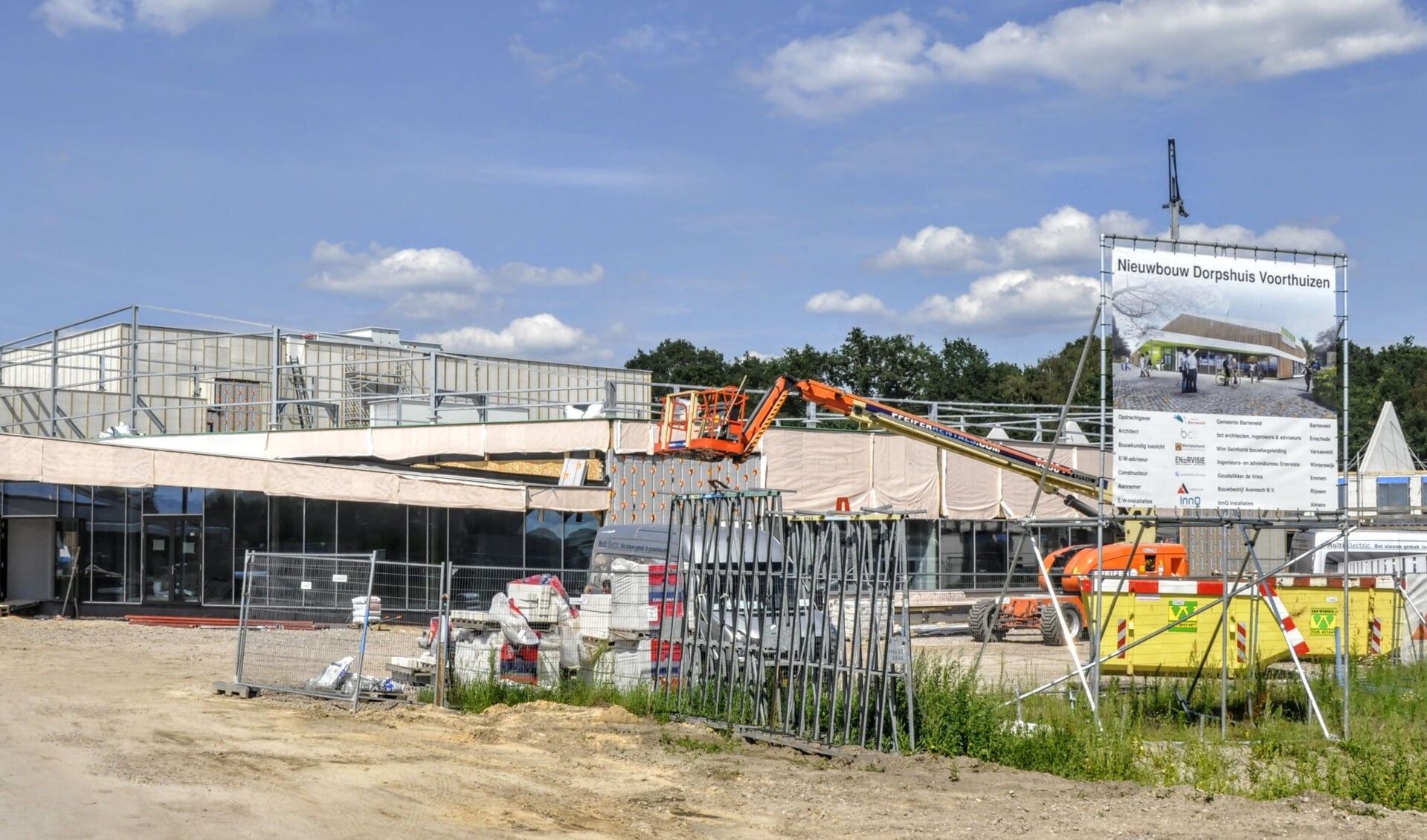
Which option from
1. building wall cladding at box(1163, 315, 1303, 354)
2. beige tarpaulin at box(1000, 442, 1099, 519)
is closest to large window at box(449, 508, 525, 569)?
beige tarpaulin at box(1000, 442, 1099, 519)

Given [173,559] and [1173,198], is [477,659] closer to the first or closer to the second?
Result: [1173,198]

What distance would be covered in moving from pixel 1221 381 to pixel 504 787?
8.20m

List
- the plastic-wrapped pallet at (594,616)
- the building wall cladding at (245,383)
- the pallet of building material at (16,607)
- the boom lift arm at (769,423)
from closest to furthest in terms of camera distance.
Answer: the plastic-wrapped pallet at (594,616), the boom lift arm at (769,423), the pallet of building material at (16,607), the building wall cladding at (245,383)

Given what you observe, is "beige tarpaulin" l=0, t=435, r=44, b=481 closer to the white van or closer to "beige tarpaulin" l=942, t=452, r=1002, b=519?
"beige tarpaulin" l=942, t=452, r=1002, b=519

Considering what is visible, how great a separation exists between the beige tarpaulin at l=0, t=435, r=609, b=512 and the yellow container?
13908 millimetres

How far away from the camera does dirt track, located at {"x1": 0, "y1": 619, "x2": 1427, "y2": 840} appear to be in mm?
10250

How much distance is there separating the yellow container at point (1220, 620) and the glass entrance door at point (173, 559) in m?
18.1

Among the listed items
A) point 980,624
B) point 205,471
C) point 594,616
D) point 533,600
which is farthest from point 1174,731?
point 205,471

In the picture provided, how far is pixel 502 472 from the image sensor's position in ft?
110

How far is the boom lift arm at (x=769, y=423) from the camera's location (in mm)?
A: 22844

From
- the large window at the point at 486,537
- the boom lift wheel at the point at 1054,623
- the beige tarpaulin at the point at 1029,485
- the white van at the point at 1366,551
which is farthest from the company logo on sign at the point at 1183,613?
the beige tarpaulin at the point at 1029,485

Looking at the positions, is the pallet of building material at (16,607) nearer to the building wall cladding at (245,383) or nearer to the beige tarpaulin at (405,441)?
the beige tarpaulin at (405,441)

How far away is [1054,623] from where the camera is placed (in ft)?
92.3

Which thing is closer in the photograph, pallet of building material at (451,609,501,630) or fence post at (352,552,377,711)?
fence post at (352,552,377,711)
